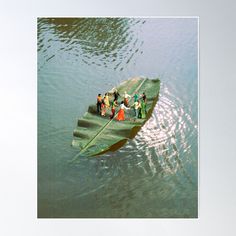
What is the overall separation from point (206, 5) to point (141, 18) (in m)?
0.36

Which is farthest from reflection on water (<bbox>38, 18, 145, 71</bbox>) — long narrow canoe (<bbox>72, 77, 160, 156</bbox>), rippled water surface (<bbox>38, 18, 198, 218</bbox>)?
long narrow canoe (<bbox>72, 77, 160, 156</bbox>)

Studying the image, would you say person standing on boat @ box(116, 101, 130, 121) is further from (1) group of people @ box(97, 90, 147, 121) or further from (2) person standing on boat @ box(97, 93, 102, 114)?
(2) person standing on boat @ box(97, 93, 102, 114)

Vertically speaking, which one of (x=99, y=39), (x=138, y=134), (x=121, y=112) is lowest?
(x=138, y=134)

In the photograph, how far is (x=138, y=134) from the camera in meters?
2.00

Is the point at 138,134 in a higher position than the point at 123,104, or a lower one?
lower

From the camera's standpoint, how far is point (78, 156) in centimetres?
200

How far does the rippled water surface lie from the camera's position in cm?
199

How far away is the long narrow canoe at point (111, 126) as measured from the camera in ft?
6.53

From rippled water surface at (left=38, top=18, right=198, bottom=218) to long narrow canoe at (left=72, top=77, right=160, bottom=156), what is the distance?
32mm

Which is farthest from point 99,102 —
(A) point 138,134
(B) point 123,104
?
(A) point 138,134

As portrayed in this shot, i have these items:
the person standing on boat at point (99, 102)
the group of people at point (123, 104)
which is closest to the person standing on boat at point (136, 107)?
the group of people at point (123, 104)

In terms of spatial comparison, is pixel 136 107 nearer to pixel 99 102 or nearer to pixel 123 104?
pixel 123 104

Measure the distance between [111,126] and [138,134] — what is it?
150mm
